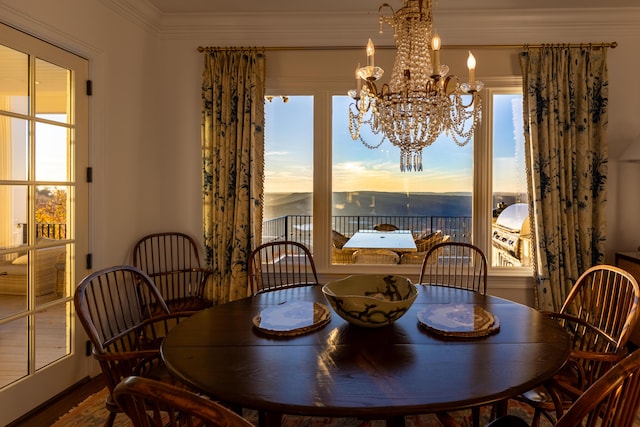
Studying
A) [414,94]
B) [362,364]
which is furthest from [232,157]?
[362,364]

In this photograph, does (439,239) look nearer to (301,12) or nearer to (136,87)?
(301,12)

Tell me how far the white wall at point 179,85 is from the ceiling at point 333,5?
71mm

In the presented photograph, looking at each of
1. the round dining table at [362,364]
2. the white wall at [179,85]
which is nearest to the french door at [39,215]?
the white wall at [179,85]

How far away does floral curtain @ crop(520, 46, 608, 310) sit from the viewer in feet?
10.2

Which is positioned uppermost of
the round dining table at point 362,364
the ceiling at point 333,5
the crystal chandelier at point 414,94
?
the ceiling at point 333,5

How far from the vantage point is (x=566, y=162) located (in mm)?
3127

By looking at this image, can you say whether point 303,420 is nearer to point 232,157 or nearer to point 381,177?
point 232,157

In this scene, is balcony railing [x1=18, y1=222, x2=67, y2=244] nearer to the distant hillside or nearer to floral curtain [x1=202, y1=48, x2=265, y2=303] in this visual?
floral curtain [x1=202, y1=48, x2=265, y2=303]

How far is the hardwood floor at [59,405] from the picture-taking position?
2.20 metres

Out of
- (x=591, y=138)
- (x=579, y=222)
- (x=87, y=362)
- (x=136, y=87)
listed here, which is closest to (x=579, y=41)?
(x=591, y=138)

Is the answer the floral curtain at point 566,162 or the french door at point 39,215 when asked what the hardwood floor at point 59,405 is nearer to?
the french door at point 39,215

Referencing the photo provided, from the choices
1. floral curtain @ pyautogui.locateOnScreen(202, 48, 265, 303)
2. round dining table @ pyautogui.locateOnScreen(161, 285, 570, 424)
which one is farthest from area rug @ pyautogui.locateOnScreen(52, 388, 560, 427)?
floral curtain @ pyautogui.locateOnScreen(202, 48, 265, 303)

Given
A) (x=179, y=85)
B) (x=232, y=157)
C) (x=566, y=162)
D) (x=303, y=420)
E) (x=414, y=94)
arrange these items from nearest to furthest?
(x=414, y=94) < (x=303, y=420) < (x=566, y=162) < (x=232, y=157) < (x=179, y=85)

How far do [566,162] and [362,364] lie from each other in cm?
282
